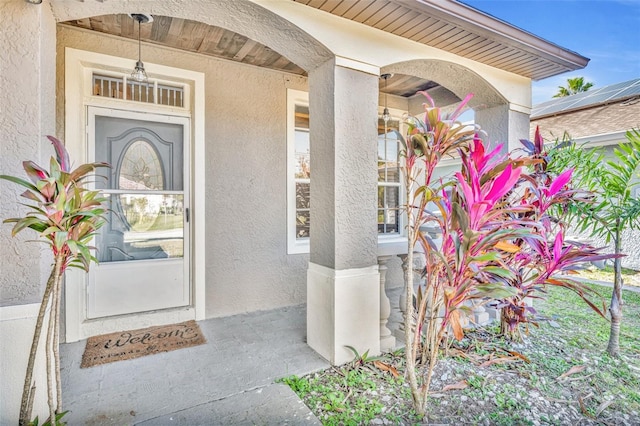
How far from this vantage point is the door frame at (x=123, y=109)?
3.23 m

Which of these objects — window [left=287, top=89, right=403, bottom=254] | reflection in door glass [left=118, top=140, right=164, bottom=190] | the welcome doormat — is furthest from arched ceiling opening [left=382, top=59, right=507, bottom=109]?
the welcome doormat

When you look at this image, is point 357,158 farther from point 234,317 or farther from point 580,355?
point 580,355

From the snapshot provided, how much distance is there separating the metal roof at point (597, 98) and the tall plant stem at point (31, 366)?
10.2 m

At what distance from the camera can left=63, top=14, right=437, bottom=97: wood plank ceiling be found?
10.3ft

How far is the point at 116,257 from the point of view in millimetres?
3602

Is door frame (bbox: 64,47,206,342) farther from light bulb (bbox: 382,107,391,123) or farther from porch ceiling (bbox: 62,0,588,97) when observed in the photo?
light bulb (bbox: 382,107,391,123)

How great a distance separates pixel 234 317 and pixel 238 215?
124 cm

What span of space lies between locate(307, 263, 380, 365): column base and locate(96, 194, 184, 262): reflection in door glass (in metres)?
1.84

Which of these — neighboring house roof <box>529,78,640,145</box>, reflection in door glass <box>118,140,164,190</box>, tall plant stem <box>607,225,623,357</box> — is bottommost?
tall plant stem <box>607,225,623,357</box>

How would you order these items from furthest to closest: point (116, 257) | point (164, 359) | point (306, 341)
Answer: point (116, 257) < point (306, 341) < point (164, 359)

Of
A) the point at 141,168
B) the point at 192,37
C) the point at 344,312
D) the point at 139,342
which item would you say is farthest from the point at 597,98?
the point at 139,342

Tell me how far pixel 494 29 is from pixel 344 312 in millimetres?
2951

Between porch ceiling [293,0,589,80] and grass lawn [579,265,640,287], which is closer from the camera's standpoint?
porch ceiling [293,0,589,80]

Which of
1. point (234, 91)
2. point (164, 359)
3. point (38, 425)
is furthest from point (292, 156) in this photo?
point (38, 425)
